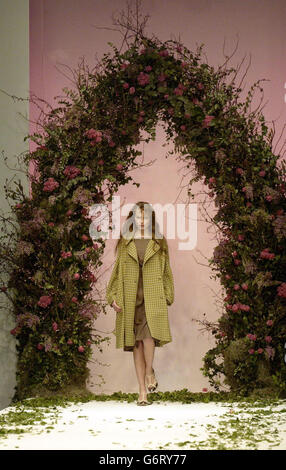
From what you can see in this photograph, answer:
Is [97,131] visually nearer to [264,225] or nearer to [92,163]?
[92,163]

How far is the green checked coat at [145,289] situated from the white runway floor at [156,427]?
0.65 meters

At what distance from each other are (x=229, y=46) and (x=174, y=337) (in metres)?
3.50

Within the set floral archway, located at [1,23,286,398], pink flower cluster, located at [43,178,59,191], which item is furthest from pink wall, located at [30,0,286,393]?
pink flower cluster, located at [43,178,59,191]

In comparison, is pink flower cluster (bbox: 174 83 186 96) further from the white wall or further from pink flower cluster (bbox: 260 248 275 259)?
pink flower cluster (bbox: 260 248 275 259)

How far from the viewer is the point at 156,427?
5.36 meters

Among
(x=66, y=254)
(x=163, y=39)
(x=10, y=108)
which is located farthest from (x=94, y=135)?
(x=163, y=39)

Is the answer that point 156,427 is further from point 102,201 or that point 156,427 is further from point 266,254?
point 102,201

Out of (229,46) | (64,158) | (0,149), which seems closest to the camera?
(0,149)

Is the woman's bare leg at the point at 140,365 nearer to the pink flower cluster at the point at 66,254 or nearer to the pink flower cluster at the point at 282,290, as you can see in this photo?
the pink flower cluster at the point at 66,254

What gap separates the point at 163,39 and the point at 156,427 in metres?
5.14

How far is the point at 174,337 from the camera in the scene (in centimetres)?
893

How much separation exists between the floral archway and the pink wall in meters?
1.76

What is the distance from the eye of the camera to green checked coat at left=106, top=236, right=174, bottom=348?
666 cm

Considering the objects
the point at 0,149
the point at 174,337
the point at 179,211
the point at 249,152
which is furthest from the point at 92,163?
the point at 174,337
